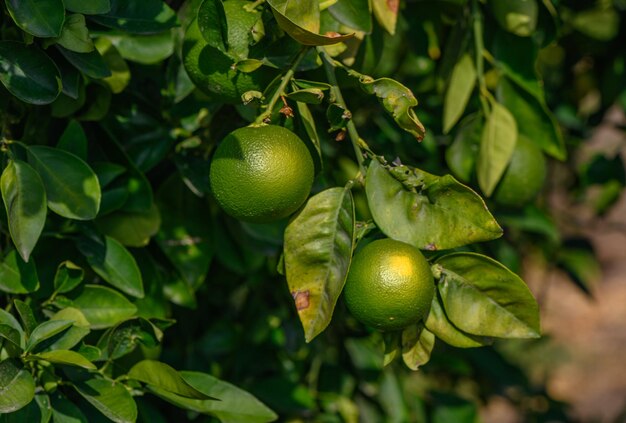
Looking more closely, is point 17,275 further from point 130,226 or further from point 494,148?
point 494,148

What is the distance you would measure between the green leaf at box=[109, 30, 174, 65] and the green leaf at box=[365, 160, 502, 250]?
35 cm

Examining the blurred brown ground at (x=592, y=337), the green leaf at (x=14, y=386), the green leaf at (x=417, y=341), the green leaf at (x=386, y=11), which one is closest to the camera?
the green leaf at (x=14, y=386)

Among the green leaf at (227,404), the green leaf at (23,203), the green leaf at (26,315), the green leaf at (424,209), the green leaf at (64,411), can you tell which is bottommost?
the green leaf at (227,404)

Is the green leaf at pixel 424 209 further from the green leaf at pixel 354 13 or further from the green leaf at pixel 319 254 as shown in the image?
the green leaf at pixel 354 13

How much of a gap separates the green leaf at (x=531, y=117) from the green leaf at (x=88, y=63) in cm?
59

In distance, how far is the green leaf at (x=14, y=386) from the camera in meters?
0.75

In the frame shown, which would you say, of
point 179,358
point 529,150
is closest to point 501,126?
point 529,150

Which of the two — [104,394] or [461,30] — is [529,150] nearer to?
[461,30]

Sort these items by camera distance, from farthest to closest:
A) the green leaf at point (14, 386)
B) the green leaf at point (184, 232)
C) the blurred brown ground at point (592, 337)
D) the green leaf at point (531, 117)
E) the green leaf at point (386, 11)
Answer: the blurred brown ground at point (592, 337) < the green leaf at point (531, 117) < the green leaf at point (184, 232) < the green leaf at point (386, 11) < the green leaf at point (14, 386)

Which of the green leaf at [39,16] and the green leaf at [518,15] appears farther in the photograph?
the green leaf at [518,15]

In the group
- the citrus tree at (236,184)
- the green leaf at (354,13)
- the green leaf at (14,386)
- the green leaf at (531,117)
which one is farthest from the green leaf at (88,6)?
the green leaf at (531,117)

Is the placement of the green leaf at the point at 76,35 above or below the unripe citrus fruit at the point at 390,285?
above

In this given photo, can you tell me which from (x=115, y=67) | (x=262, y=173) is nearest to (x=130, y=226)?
(x=115, y=67)

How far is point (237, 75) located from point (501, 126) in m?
0.43
